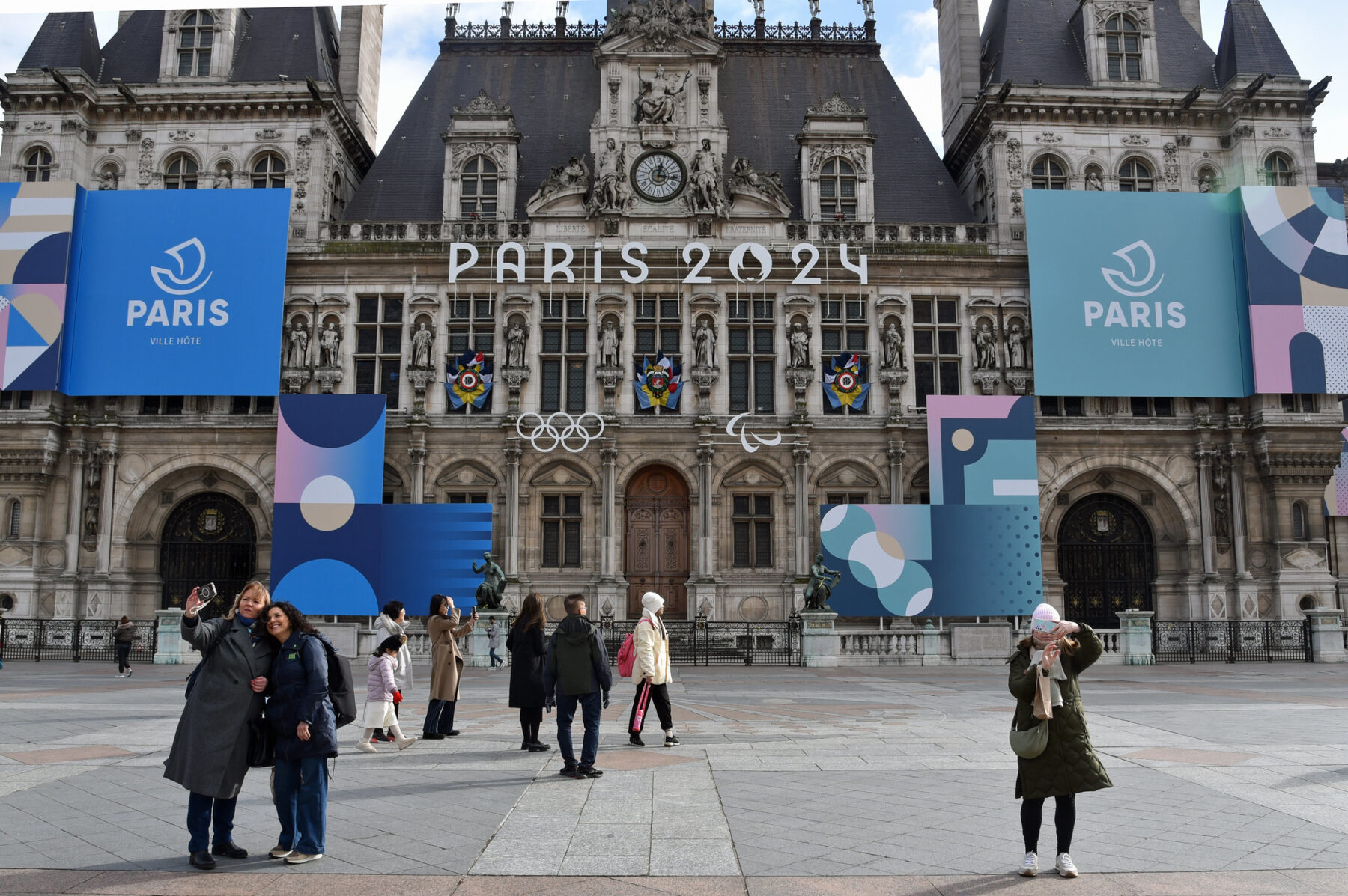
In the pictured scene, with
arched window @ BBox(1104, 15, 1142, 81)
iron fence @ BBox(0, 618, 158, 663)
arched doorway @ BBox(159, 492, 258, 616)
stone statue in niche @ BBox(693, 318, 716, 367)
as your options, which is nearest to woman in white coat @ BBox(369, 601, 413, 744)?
iron fence @ BBox(0, 618, 158, 663)

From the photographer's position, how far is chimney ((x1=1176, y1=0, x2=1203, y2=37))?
137ft

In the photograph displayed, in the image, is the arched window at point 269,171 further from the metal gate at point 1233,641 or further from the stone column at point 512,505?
the metal gate at point 1233,641

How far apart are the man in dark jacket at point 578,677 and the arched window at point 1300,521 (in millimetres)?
30541

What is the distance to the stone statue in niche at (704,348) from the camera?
115 feet

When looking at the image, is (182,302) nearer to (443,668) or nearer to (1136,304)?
(443,668)

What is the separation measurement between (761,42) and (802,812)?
38691mm

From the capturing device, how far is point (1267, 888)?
23.0ft

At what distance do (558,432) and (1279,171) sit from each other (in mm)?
26531

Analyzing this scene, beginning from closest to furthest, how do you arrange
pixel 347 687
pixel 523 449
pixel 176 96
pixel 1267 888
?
1. pixel 1267 888
2. pixel 347 687
3. pixel 523 449
4. pixel 176 96

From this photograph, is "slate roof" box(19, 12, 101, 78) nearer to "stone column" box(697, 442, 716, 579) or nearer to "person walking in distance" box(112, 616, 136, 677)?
"person walking in distance" box(112, 616, 136, 677)

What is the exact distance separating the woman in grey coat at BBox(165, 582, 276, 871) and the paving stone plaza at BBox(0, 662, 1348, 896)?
0.33m

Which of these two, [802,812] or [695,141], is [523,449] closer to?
[695,141]

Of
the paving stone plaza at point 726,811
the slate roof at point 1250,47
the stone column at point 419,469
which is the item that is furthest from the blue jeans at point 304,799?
the slate roof at point 1250,47

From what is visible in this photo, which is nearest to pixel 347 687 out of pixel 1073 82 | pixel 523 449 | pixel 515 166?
pixel 523 449
